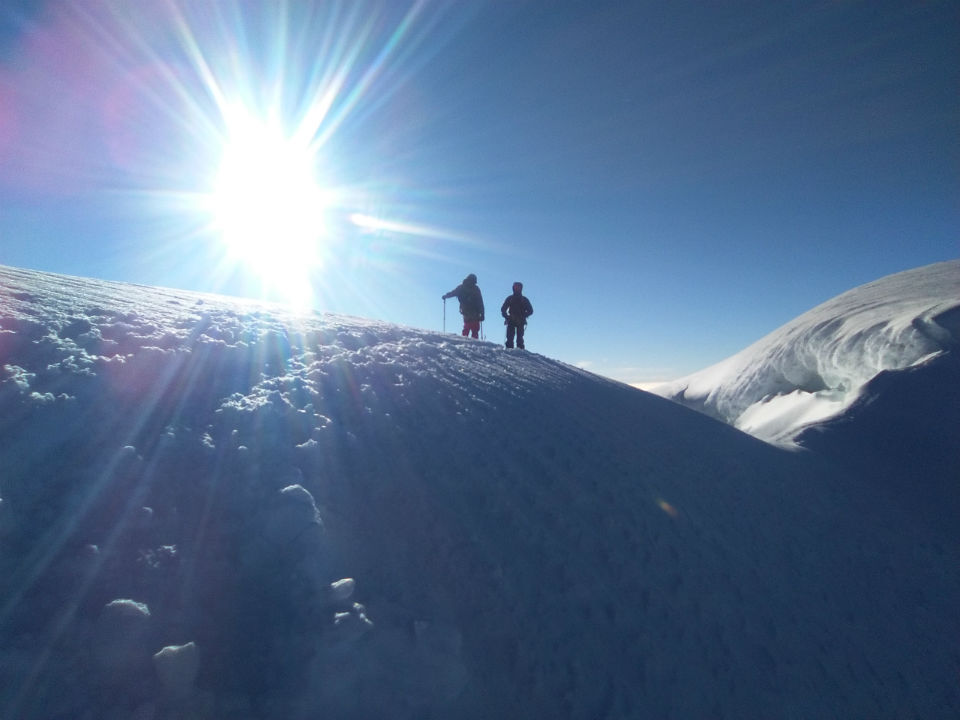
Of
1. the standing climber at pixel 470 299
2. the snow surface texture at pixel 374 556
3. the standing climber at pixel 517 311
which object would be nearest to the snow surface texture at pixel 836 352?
the snow surface texture at pixel 374 556

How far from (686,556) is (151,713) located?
245cm

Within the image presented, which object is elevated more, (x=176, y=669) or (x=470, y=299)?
(x=470, y=299)

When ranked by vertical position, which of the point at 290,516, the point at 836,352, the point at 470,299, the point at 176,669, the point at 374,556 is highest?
the point at 470,299

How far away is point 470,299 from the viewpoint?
921cm

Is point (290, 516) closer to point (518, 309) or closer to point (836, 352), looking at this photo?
point (518, 309)

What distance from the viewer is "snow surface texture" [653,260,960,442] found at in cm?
600

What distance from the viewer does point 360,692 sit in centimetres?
162

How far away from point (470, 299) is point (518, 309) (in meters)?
1.03

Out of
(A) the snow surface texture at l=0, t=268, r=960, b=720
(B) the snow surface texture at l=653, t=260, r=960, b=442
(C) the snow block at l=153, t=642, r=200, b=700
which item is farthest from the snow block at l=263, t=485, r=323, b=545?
(B) the snow surface texture at l=653, t=260, r=960, b=442

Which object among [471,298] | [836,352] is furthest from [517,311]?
[836,352]

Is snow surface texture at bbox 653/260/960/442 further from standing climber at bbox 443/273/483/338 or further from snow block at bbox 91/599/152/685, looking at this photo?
snow block at bbox 91/599/152/685

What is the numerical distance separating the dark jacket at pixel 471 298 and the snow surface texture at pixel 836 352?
507 cm

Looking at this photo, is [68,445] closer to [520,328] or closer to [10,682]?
[10,682]

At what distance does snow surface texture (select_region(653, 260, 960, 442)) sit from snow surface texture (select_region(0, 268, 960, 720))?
127 inches
